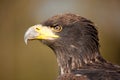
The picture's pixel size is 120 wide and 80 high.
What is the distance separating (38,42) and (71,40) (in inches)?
127

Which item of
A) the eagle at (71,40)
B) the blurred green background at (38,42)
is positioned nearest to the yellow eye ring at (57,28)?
the eagle at (71,40)

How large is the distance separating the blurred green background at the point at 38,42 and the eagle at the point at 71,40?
3.02 m

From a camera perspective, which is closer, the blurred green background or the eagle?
the eagle

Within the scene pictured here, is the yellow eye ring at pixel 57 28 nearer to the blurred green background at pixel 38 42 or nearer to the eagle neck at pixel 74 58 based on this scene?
the eagle neck at pixel 74 58

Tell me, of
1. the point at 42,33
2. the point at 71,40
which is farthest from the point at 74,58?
the point at 42,33

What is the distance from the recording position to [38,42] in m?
5.62

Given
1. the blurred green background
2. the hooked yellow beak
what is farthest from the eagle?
the blurred green background

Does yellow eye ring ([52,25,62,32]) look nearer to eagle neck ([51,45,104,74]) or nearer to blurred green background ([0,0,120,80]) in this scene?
eagle neck ([51,45,104,74])

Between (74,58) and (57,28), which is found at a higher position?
(57,28)

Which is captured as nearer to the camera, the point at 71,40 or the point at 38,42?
the point at 71,40

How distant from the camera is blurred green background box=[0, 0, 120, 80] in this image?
5.52 meters

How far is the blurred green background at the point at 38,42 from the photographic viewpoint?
5.52 metres

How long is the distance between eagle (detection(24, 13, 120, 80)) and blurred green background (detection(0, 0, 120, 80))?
3023 millimetres

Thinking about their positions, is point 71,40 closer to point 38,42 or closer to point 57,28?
point 57,28
